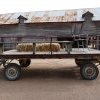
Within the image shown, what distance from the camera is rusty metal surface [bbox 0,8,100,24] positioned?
37969 mm

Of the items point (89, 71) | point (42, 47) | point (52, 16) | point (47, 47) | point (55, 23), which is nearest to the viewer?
point (89, 71)

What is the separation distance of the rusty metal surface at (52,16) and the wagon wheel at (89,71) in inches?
1045

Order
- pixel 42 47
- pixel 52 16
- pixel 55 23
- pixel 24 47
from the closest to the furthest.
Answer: pixel 42 47, pixel 24 47, pixel 55 23, pixel 52 16

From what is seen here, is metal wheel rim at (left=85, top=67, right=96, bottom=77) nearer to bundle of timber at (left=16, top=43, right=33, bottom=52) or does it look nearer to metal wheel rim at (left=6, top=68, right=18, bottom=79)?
bundle of timber at (left=16, top=43, right=33, bottom=52)

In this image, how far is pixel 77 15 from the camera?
3866cm

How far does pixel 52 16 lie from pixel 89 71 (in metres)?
29.2

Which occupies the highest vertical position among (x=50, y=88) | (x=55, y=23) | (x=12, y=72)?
(x=55, y=23)

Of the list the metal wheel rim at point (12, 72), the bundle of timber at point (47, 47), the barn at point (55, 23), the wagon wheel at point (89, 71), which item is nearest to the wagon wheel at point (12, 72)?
the metal wheel rim at point (12, 72)

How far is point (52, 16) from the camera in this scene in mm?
39344

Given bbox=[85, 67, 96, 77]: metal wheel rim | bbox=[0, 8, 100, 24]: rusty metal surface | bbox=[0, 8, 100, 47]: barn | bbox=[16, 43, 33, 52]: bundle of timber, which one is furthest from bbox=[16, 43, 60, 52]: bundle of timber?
bbox=[0, 8, 100, 24]: rusty metal surface

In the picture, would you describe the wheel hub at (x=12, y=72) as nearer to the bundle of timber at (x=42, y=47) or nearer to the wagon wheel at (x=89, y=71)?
the bundle of timber at (x=42, y=47)

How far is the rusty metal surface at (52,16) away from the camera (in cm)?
3797

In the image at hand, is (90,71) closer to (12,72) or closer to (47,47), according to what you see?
(47,47)

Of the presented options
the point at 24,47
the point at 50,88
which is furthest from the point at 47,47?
the point at 50,88
